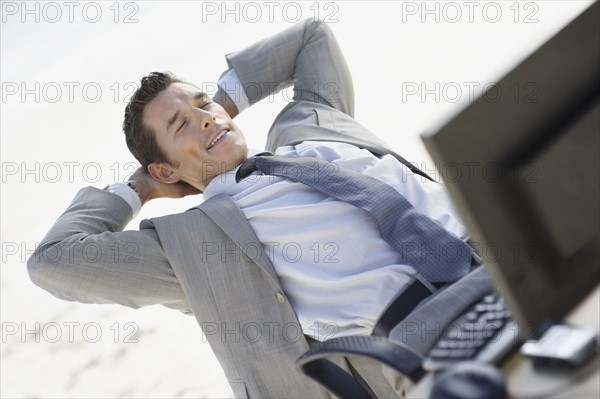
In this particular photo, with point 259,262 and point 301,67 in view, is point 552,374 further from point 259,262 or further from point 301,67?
point 301,67

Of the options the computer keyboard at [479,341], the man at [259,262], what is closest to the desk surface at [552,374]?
the computer keyboard at [479,341]

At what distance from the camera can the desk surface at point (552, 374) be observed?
1.10 meters

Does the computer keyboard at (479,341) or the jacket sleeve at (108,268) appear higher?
the computer keyboard at (479,341)

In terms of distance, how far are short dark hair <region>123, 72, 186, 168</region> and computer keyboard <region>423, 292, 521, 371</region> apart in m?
1.39

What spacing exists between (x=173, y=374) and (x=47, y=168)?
4.55 ft

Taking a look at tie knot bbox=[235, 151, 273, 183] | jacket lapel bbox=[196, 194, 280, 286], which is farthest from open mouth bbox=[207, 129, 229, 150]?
jacket lapel bbox=[196, 194, 280, 286]

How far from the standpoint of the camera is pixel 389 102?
12.9 feet

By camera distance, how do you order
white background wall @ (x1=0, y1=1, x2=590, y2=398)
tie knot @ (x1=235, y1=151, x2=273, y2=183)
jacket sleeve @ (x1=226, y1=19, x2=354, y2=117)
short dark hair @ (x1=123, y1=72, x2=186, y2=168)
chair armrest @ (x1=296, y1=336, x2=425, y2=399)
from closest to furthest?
chair armrest @ (x1=296, y1=336, x2=425, y2=399) < tie knot @ (x1=235, y1=151, x2=273, y2=183) < short dark hair @ (x1=123, y1=72, x2=186, y2=168) < jacket sleeve @ (x1=226, y1=19, x2=354, y2=117) < white background wall @ (x1=0, y1=1, x2=590, y2=398)

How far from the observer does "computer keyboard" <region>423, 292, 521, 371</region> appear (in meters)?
1.19

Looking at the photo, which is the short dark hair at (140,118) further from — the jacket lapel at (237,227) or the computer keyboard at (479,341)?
the computer keyboard at (479,341)

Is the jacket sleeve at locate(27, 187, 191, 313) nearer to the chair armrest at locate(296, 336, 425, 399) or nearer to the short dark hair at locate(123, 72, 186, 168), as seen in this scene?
the short dark hair at locate(123, 72, 186, 168)

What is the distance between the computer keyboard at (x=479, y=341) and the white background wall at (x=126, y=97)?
185cm

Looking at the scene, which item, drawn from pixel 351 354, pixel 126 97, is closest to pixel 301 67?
pixel 351 354

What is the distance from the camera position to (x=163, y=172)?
2.52 meters
